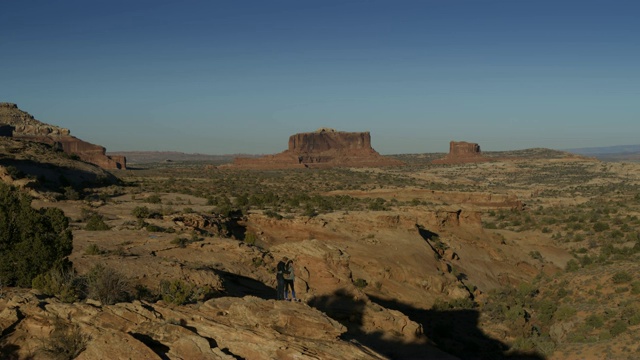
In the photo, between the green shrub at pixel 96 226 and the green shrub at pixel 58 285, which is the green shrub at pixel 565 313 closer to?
the green shrub at pixel 58 285

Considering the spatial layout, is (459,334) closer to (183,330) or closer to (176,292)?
(176,292)

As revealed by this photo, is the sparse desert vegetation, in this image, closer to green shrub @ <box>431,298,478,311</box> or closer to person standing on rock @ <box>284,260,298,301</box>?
green shrub @ <box>431,298,478,311</box>

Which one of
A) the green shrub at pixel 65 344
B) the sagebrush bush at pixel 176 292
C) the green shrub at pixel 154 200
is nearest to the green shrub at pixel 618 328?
the sagebrush bush at pixel 176 292

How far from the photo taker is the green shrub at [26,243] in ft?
48.7

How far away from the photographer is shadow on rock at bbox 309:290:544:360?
15.4 m

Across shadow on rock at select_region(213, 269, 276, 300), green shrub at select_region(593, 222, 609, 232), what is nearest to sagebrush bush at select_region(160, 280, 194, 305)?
shadow on rock at select_region(213, 269, 276, 300)

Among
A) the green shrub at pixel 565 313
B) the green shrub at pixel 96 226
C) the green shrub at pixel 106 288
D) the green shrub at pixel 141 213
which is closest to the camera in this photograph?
the green shrub at pixel 106 288

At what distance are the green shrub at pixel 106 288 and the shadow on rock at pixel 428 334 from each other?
5.64 metres

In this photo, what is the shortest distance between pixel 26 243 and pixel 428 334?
1414 cm

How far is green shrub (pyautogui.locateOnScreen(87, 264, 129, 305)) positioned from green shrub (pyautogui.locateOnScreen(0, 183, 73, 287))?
7.97 feet

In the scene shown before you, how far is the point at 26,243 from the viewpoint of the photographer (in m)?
15.3

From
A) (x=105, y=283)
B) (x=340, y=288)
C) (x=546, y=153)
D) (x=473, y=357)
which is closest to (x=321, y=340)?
(x=105, y=283)

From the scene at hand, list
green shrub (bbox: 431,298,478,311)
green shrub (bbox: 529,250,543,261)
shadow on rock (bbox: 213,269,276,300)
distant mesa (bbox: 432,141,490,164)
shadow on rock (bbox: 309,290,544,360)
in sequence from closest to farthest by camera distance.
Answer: shadow on rock (bbox: 309,290,544,360) < shadow on rock (bbox: 213,269,276,300) < green shrub (bbox: 431,298,478,311) < green shrub (bbox: 529,250,543,261) < distant mesa (bbox: 432,141,490,164)

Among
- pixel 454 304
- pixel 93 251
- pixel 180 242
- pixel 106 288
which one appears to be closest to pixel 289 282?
pixel 106 288
